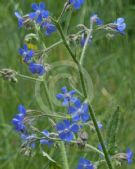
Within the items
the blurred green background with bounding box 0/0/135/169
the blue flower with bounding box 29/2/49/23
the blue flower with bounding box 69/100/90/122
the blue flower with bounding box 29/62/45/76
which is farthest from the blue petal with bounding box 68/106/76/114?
the blurred green background with bounding box 0/0/135/169

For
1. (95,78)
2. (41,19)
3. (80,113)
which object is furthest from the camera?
(95,78)

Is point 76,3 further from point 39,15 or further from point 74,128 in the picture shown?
point 74,128

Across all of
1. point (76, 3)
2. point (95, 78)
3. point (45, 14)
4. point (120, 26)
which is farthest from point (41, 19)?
point (95, 78)

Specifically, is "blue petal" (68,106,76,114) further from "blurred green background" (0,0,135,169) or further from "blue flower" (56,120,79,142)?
"blurred green background" (0,0,135,169)

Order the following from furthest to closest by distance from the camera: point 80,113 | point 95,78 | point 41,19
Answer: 1. point 95,78
2. point 41,19
3. point 80,113

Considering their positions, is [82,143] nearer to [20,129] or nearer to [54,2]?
[20,129]

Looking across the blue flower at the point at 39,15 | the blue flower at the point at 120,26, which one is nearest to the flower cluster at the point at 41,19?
the blue flower at the point at 39,15

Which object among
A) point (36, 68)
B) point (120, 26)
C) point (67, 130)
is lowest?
point (67, 130)

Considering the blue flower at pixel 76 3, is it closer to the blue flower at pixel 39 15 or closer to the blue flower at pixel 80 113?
the blue flower at pixel 39 15

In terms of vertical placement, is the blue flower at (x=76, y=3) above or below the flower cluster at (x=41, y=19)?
above
